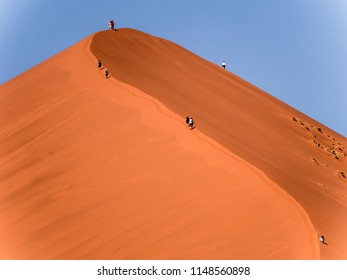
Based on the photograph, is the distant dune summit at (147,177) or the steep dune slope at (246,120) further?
the steep dune slope at (246,120)

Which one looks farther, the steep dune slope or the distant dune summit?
the steep dune slope

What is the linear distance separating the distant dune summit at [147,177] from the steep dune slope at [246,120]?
0.39ft

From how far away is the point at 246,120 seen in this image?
30641mm

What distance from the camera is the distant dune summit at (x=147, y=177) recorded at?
16.8 meters

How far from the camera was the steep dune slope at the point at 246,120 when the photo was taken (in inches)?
814

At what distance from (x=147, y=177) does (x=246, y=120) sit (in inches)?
464

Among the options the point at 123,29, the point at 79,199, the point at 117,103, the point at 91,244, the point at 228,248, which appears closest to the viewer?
the point at 228,248

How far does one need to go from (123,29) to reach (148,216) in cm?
2134

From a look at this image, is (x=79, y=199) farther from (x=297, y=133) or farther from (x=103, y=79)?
(x=297, y=133)

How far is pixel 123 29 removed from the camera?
124 feet

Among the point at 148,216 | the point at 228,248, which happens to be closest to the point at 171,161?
the point at 148,216

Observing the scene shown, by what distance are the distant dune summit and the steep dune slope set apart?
Result: 0.12 metres

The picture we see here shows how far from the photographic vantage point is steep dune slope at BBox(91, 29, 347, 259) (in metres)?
20.7

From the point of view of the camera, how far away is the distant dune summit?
55.2ft
